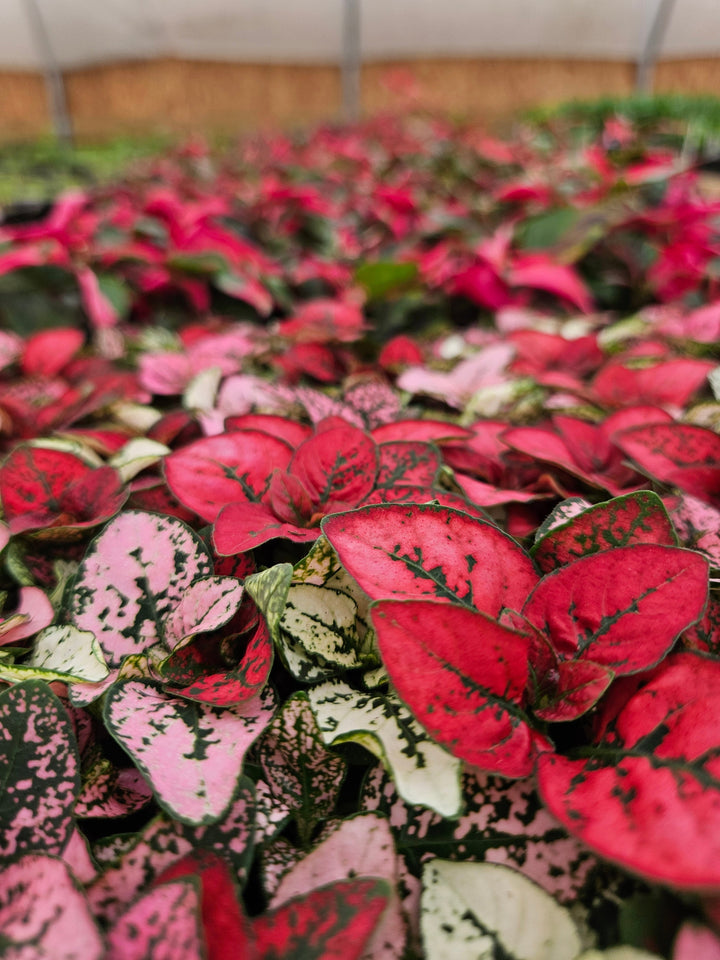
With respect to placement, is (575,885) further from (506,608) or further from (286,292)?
(286,292)

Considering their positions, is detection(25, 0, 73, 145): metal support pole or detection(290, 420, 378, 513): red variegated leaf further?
detection(25, 0, 73, 145): metal support pole

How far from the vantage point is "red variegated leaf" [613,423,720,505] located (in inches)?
22.0

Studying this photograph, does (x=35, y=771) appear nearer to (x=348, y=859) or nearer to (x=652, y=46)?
(x=348, y=859)

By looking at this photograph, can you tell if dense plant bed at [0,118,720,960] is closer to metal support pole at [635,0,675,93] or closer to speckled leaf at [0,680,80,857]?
speckled leaf at [0,680,80,857]

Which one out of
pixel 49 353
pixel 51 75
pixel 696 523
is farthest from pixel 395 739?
pixel 51 75

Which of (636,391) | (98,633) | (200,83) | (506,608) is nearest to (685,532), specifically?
→ (506,608)

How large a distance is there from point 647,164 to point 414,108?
13.3 ft

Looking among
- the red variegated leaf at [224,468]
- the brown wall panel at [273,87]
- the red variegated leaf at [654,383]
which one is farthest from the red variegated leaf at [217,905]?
the brown wall panel at [273,87]

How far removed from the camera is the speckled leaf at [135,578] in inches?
18.4

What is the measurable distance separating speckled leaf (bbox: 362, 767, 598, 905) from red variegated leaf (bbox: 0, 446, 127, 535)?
0.31 meters

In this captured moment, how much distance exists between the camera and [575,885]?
0.35 m

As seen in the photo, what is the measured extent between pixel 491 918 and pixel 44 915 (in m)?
0.20

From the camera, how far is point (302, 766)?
16.2 inches

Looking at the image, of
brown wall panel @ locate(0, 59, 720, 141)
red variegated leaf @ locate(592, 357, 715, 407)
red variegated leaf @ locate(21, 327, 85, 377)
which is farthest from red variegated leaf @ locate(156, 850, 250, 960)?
brown wall panel @ locate(0, 59, 720, 141)
